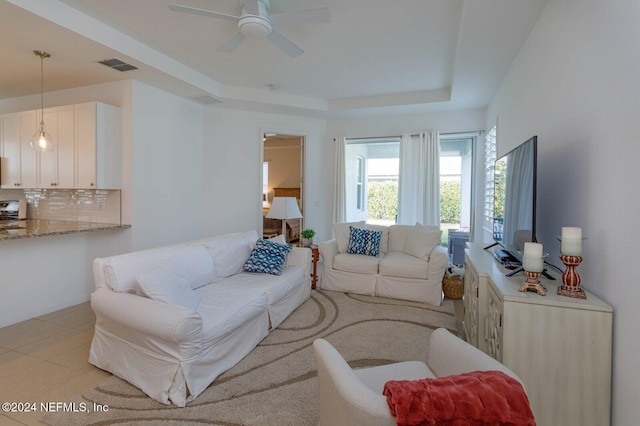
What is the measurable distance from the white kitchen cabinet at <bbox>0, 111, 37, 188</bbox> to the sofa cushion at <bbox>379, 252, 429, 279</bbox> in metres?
4.70

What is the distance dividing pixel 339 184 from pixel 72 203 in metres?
4.04

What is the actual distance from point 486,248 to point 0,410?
12.8ft

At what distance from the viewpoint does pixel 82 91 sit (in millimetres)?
4258

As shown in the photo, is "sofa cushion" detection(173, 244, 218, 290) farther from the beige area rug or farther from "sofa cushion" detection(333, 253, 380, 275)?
"sofa cushion" detection(333, 253, 380, 275)

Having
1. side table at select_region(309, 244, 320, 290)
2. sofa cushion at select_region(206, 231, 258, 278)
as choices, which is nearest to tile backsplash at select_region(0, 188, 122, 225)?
sofa cushion at select_region(206, 231, 258, 278)

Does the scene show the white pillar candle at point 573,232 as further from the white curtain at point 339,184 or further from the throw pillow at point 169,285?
the white curtain at point 339,184

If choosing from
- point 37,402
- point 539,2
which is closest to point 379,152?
point 539,2

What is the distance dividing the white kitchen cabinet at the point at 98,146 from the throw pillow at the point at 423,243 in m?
3.84

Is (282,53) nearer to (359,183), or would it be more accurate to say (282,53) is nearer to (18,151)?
(359,183)

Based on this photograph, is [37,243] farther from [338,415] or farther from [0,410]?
[338,415]

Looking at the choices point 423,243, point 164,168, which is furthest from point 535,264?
point 164,168

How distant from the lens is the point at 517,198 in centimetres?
227

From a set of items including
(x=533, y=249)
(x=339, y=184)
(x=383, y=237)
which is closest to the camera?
(x=533, y=249)

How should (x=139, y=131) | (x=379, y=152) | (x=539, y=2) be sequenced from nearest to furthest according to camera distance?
(x=539, y=2), (x=139, y=131), (x=379, y=152)
